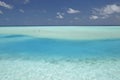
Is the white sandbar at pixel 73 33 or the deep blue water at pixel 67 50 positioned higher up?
the deep blue water at pixel 67 50

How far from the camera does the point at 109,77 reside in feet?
15.7

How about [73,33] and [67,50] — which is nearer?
[67,50]

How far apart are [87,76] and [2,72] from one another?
2.27 m

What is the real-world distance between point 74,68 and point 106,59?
1.68 m


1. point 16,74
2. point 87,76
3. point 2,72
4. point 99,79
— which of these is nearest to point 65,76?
point 87,76

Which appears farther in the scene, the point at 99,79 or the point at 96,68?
the point at 96,68

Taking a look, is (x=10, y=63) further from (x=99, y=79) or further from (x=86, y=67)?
(x=99, y=79)

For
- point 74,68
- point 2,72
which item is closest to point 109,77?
point 74,68

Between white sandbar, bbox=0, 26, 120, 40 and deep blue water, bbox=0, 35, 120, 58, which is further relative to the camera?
white sandbar, bbox=0, 26, 120, 40

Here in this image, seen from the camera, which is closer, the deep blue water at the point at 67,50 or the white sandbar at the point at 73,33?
the deep blue water at the point at 67,50

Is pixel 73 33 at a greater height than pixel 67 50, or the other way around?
pixel 67 50

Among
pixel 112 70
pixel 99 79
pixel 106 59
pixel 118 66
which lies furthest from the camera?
pixel 106 59

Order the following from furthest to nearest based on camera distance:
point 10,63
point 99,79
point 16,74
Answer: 1. point 10,63
2. point 16,74
3. point 99,79

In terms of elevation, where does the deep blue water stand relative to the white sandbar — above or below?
above
